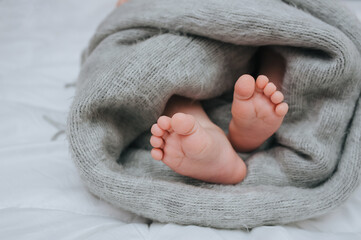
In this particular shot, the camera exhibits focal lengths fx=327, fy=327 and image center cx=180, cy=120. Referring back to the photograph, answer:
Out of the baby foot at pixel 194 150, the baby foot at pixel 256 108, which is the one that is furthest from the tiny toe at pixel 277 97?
the baby foot at pixel 194 150

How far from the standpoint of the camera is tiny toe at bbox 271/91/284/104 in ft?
1.59

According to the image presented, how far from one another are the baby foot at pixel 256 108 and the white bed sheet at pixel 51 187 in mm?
157

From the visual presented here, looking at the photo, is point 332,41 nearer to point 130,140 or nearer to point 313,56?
point 313,56

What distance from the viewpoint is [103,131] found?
53 centimetres

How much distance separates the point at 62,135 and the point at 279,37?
0.50 meters

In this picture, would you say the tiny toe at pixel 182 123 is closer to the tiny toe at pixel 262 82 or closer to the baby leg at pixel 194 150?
the baby leg at pixel 194 150

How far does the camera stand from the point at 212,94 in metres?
0.63

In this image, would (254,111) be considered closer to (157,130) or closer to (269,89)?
(269,89)

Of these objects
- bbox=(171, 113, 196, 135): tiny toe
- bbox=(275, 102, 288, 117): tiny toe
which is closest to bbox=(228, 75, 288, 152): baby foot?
bbox=(275, 102, 288, 117): tiny toe

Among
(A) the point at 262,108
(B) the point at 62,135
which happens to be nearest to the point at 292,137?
(A) the point at 262,108

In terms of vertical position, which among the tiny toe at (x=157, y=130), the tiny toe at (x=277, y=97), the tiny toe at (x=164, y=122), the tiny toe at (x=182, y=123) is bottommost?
the tiny toe at (x=157, y=130)

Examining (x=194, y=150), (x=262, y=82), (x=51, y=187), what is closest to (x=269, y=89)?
(x=262, y=82)

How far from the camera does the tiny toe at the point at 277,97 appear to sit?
486 millimetres

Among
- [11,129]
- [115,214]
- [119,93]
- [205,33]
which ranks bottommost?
[11,129]
